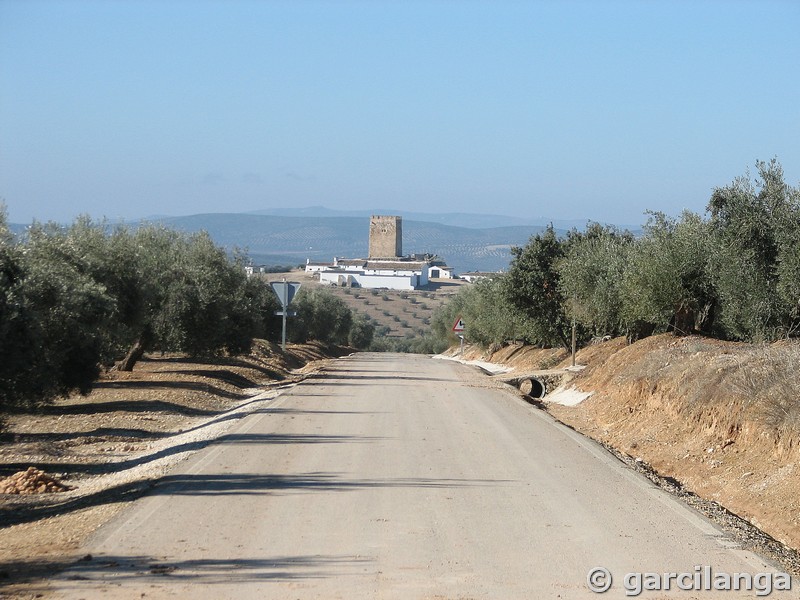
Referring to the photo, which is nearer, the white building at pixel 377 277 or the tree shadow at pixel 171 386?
the tree shadow at pixel 171 386

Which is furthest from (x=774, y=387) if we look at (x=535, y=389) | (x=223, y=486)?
(x=535, y=389)

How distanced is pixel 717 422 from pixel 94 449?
1049 cm

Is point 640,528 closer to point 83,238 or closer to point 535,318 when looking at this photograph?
point 83,238

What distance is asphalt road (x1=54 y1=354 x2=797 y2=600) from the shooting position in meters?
7.33

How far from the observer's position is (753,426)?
45.7ft

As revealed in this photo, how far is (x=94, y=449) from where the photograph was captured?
622 inches

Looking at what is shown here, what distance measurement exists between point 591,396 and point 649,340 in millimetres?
3557

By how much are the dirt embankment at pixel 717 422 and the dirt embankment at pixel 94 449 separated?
24.9 ft

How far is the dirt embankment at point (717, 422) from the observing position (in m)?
12.0

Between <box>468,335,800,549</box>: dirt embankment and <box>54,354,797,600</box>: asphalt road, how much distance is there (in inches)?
48.2

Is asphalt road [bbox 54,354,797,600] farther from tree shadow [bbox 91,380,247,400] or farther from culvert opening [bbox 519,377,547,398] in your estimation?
culvert opening [bbox 519,377,547,398]

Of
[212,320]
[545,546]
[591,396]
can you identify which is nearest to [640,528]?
[545,546]

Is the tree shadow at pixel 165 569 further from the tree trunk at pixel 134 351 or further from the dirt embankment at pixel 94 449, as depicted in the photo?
the tree trunk at pixel 134 351

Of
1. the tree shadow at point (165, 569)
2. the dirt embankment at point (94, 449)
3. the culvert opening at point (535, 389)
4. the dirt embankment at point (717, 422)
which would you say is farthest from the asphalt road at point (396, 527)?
the culvert opening at point (535, 389)
